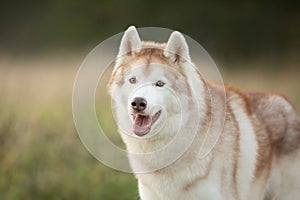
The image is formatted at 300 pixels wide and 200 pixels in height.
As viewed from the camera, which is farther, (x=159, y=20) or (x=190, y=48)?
(x=159, y=20)

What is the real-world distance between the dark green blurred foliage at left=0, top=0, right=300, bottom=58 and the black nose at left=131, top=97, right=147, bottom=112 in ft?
29.0

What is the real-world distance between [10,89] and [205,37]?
18.5 feet

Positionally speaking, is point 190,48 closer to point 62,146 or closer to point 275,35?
point 62,146

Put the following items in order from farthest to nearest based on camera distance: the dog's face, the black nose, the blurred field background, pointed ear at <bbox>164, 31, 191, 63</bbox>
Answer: the blurred field background → pointed ear at <bbox>164, 31, 191, 63</bbox> → the dog's face → the black nose

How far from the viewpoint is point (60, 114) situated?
10.5m

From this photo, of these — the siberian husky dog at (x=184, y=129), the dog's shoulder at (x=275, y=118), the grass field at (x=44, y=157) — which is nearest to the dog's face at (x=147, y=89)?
the siberian husky dog at (x=184, y=129)

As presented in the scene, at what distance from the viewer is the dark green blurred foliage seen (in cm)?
1530

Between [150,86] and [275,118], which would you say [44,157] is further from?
[150,86]

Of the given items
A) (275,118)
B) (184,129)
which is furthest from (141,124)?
(275,118)

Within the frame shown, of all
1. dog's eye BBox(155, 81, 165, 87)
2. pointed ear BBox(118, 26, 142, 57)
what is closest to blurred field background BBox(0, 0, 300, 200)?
pointed ear BBox(118, 26, 142, 57)

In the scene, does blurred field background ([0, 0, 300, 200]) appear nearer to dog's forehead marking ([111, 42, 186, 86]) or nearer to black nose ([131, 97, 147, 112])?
dog's forehead marking ([111, 42, 186, 86])

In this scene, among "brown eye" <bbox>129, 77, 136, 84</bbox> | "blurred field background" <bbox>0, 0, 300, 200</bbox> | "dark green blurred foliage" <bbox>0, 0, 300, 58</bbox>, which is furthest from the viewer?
"dark green blurred foliage" <bbox>0, 0, 300, 58</bbox>

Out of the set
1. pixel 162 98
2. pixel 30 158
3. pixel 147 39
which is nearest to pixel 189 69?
pixel 162 98

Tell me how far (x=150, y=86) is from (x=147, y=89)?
48 millimetres
